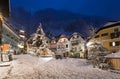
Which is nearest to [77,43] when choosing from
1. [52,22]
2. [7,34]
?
[7,34]

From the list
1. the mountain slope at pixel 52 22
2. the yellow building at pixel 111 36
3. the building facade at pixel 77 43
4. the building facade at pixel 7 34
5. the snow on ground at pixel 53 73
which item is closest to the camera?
the snow on ground at pixel 53 73

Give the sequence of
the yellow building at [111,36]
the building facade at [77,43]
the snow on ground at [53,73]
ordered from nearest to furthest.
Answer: the snow on ground at [53,73], the yellow building at [111,36], the building facade at [77,43]

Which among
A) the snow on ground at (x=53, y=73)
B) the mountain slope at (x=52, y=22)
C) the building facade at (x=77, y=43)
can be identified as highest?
the mountain slope at (x=52, y=22)

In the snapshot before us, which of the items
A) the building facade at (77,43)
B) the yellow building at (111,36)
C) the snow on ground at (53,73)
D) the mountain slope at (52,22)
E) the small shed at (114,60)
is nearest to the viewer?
the snow on ground at (53,73)

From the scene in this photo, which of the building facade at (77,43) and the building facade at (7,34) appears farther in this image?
the building facade at (77,43)

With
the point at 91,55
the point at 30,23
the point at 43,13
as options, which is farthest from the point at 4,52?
the point at 43,13

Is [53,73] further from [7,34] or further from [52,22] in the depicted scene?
[52,22]

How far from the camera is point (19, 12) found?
174500mm

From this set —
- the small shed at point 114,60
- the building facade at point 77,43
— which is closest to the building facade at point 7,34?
the building facade at point 77,43

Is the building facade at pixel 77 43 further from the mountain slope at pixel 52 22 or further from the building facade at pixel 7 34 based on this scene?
the mountain slope at pixel 52 22

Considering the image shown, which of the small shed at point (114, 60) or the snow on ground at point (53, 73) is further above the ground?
the small shed at point (114, 60)

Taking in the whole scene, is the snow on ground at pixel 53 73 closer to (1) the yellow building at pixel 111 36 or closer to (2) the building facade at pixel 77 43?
(1) the yellow building at pixel 111 36

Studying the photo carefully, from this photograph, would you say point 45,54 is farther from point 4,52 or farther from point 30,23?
point 30,23

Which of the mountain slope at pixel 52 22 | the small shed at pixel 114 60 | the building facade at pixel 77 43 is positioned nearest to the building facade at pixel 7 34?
the building facade at pixel 77 43
